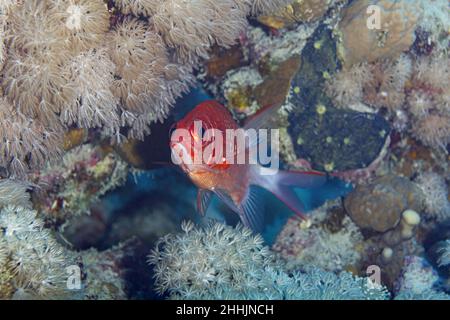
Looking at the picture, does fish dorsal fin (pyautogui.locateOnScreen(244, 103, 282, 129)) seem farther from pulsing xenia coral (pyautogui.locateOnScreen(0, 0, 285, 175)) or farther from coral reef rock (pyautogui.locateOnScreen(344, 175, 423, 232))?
coral reef rock (pyautogui.locateOnScreen(344, 175, 423, 232))

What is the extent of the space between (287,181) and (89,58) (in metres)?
2.22

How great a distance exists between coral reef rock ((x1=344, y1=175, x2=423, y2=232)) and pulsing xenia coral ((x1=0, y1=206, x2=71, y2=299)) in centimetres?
317

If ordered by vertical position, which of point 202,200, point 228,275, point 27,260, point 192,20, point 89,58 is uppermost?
point 192,20

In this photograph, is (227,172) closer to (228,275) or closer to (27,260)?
(228,275)

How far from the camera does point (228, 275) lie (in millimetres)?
3268

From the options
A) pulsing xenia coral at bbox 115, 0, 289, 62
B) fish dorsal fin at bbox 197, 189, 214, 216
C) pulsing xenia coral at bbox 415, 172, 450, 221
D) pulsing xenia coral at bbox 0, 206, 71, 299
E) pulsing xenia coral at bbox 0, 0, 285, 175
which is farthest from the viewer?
pulsing xenia coral at bbox 415, 172, 450, 221

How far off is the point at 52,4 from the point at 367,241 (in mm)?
4107

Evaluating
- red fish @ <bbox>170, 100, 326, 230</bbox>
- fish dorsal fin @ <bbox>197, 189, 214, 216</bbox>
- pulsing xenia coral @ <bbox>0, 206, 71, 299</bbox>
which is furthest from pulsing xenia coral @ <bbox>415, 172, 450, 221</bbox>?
pulsing xenia coral @ <bbox>0, 206, 71, 299</bbox>

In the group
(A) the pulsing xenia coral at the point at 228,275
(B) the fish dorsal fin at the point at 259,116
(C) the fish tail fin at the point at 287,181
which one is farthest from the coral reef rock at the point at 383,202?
(B) the fish dorsal fin at the point at 259,116

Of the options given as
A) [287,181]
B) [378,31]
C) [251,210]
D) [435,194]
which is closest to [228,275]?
[251,210]

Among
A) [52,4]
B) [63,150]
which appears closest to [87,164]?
[63,150]

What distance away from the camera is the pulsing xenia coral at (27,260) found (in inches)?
111

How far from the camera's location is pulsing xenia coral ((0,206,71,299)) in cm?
283

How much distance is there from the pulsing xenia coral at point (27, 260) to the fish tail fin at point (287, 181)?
2.05m
